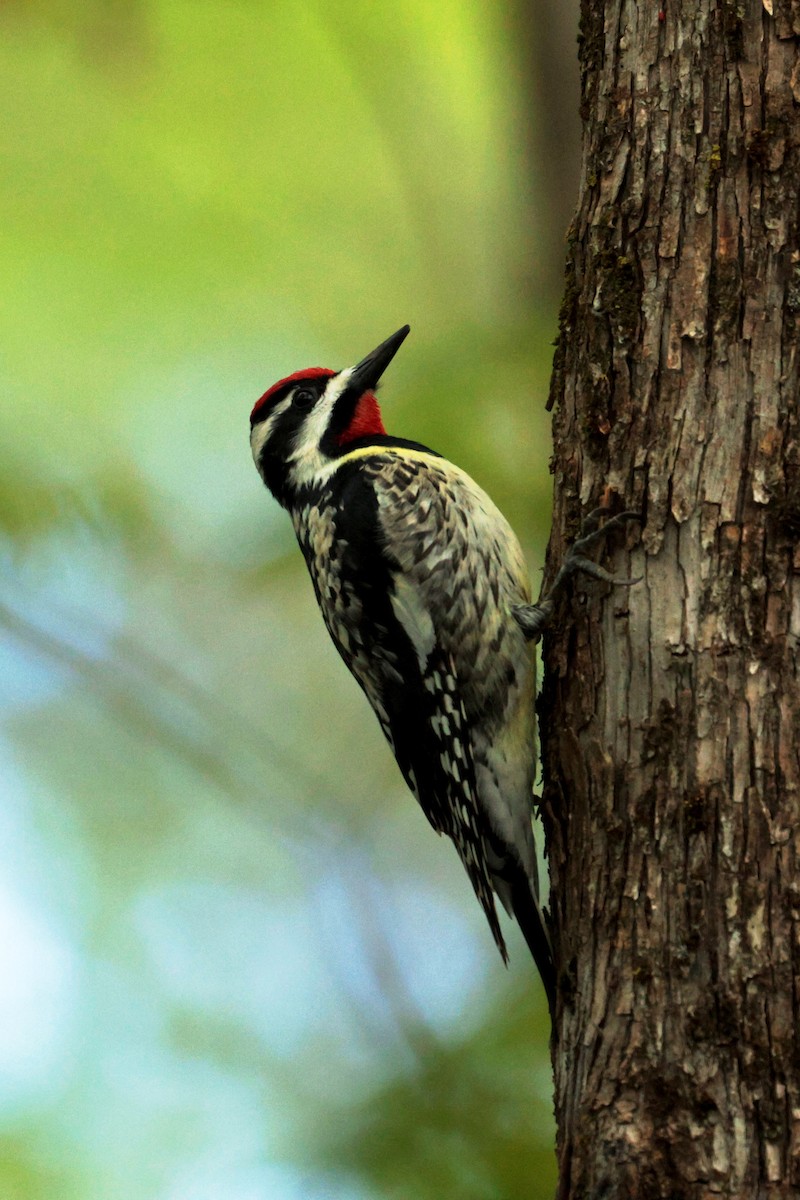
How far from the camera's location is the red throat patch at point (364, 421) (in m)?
4.10

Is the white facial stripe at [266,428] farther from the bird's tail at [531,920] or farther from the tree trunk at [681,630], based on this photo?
the bird's tail at [531,920]

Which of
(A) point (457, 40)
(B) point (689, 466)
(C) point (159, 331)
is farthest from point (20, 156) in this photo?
(B) point (689, 466)

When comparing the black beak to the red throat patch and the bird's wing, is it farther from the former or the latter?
the bird's wing

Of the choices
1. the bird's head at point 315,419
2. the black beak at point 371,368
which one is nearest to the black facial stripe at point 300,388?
the bird's head at point 315,419

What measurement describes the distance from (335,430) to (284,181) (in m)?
2.75

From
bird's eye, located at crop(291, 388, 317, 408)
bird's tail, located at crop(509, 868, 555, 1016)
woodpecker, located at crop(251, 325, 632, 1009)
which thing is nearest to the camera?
bird's tail, located at crop(509, 868, 555, 1016)

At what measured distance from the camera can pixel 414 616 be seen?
11.6ft

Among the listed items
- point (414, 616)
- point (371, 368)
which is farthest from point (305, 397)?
point (414, 616)

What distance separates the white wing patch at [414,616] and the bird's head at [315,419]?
634 millimetres

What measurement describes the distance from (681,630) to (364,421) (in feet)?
6.47

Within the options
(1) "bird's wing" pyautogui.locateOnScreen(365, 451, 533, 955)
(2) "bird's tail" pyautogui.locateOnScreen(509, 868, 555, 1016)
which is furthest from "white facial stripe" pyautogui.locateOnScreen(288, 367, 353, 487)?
(2) "bird's tail" pyautogui.locateOnScreen(509, 868, 555, 1016)

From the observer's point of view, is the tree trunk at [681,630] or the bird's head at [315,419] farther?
the bird's head at [315,419]

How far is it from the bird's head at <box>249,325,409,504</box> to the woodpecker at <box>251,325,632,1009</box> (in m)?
0.21

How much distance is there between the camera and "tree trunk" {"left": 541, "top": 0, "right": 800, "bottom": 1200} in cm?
209
